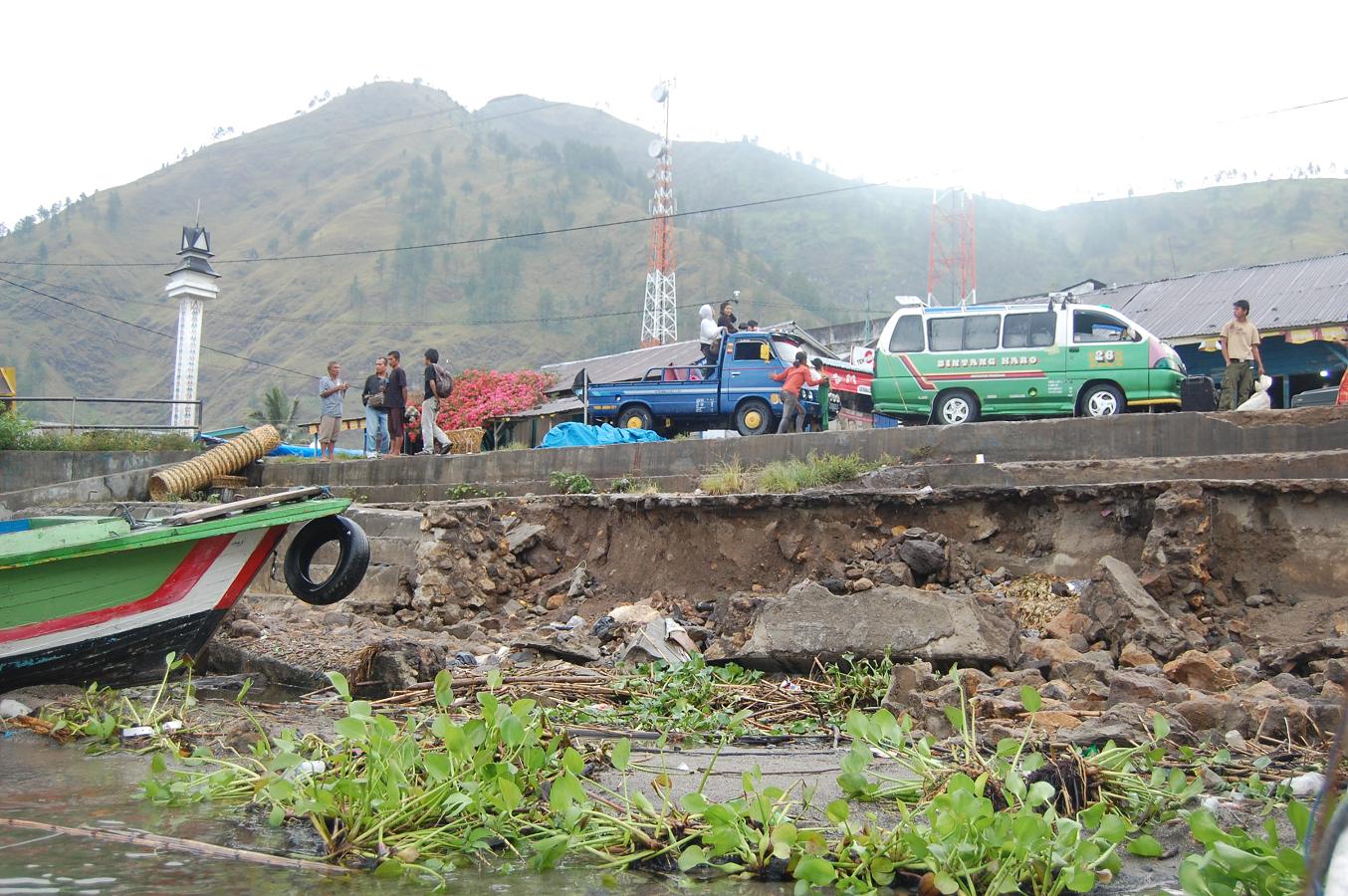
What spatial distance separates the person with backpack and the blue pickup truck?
2.61 meters

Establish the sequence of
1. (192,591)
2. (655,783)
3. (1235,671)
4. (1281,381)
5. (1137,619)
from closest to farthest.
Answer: (655,783) < (1235,671) < (1137,619) < (192,591) < (1281,381)

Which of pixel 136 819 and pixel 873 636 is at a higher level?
pixel 873 636

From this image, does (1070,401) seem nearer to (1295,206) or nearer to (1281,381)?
(1281,381)

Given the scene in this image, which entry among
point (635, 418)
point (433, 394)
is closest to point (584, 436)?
point (635, 418)

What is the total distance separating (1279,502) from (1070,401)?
5346 mm

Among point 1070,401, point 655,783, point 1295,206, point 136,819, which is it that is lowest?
point 136,819

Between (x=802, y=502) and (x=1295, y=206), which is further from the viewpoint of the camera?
(x=1295, y=206)

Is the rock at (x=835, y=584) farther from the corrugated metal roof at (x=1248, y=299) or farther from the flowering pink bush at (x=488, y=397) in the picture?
the flowering pink bush at (x=488, y=397)

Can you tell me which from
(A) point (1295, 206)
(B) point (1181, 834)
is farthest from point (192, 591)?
(A) point (1295, 206)

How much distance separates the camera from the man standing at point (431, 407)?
1563cm

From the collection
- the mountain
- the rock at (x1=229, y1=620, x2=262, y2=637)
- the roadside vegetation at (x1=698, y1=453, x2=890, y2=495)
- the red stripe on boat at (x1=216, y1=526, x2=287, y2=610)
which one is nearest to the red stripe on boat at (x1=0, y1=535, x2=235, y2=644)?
the red stripe on boat at (x1=216, y1=526, x2=287, y2=610)

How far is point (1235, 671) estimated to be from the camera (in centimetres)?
661

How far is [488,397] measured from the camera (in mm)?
27000

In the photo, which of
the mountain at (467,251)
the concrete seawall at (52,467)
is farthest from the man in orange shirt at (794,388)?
the mountain at (467,251)
